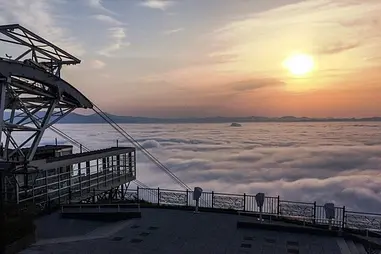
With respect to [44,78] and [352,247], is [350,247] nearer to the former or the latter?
[352,247]

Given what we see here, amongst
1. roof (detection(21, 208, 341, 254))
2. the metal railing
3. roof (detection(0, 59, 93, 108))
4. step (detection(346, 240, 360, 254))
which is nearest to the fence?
step (detection(346, 240, 360, 254))

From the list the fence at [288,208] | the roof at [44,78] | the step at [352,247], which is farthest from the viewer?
the roof at [44,78]

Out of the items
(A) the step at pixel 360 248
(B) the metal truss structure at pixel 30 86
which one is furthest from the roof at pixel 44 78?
(A) the step at pixel 360 248

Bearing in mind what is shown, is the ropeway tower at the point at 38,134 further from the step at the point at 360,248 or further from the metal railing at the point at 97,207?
the step at the point at 360,248

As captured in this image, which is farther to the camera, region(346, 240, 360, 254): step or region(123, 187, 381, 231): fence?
region(123, 187, 381, 231): fence

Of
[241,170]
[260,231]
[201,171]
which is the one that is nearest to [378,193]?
[241,170]

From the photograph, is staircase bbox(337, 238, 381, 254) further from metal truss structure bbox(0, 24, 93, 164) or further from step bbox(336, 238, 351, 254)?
metal truss structure bbox(0, 24, 93, 164)

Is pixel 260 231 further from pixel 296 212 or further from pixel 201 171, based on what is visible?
pixel 201 171
